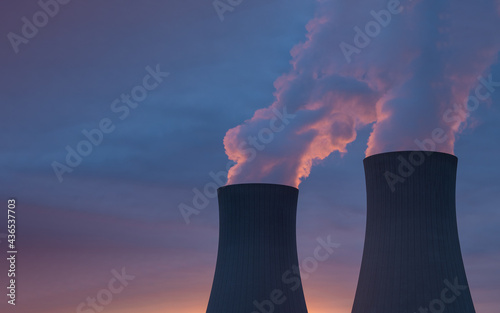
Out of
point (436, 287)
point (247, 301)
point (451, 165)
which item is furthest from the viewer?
point (247, 301)

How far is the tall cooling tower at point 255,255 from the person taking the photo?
1758cm

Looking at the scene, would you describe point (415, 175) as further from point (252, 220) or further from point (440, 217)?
point (252, 220)

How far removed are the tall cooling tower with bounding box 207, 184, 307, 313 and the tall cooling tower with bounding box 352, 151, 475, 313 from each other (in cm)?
264

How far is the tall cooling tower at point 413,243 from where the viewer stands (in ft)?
49.1

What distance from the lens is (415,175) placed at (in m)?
15.4

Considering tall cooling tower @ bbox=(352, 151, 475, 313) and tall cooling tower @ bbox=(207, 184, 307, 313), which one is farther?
tall cooling tower @ bbox=(207, 184, 307, 313)

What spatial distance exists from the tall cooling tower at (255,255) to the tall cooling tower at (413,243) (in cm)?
264

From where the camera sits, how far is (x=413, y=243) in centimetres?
1524

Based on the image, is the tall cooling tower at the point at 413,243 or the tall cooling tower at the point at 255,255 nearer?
the tall cooling tower at the point at 413,243

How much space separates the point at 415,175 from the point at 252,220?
483 centimetres

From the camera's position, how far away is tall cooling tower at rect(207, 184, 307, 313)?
17578 millimetres

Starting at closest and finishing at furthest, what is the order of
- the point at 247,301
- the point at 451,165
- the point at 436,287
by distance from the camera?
the point at 436,287 < the point at 451,165 < the point at 247,301

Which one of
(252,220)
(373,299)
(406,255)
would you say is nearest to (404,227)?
(406,255)

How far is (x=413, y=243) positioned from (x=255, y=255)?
4.58 meters
